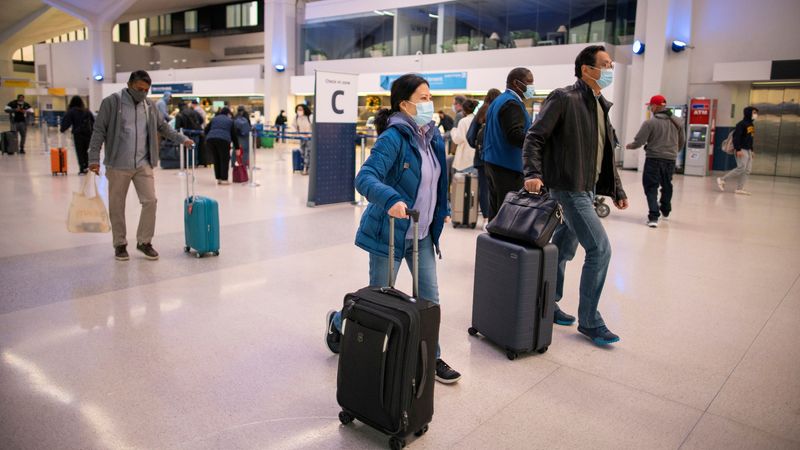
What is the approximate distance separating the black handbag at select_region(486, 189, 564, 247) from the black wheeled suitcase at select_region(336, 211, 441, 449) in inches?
36.7

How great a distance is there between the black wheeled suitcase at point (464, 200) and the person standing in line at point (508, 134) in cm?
247

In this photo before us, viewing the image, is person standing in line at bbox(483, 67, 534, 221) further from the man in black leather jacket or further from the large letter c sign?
the large letter c sign

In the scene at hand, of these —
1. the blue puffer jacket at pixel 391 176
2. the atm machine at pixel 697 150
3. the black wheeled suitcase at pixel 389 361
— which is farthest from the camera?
the atm machine at pixel 697 150

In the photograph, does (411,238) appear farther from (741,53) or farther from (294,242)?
(741,53)

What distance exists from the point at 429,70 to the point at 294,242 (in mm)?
17441

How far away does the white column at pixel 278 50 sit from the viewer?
26375 mm

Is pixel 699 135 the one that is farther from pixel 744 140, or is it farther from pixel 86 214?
pixel 86 214

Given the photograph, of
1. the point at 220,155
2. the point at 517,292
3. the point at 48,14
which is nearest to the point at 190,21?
the point at 48,14

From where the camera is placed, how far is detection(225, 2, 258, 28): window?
1555 inches

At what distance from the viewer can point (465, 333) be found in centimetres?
362

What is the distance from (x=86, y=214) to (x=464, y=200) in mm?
3985

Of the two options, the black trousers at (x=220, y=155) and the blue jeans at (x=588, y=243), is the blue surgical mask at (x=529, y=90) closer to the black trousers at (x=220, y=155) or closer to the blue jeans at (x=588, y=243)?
the blue jeans at (x=588, y=243)

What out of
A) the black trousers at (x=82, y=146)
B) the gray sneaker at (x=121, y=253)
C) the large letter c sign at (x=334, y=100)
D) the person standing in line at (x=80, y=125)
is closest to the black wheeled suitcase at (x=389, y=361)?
the gray sneaker at (x=121, y=253)

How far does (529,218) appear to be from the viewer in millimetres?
3119
